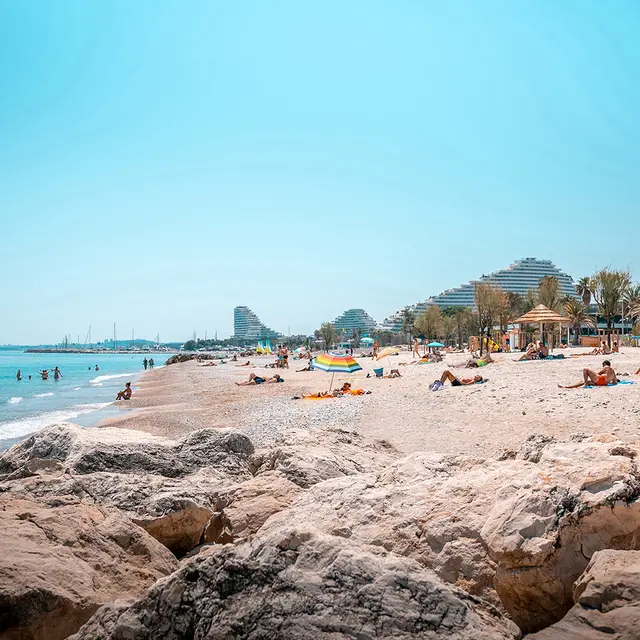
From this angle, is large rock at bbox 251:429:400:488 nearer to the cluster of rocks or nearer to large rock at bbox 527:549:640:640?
the cluster of rocks

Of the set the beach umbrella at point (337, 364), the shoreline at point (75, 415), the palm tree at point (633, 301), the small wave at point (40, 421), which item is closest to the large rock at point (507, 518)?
the small wave at point (40, 421)

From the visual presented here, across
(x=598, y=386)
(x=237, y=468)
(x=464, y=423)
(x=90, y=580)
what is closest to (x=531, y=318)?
(x=598, y=386)

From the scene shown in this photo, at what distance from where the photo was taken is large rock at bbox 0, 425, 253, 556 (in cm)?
523

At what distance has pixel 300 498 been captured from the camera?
A: 16.5 ft

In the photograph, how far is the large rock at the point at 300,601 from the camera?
2.75 meters

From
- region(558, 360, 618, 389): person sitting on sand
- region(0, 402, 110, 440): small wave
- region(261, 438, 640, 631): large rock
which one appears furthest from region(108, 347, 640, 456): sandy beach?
region(0, 402, 110, 440): small wave

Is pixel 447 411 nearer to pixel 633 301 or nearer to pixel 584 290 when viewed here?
pixel 633 301

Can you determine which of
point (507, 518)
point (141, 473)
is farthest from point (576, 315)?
point (507, 518)

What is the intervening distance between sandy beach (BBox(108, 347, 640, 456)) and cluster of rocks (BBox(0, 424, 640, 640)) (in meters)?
2.44

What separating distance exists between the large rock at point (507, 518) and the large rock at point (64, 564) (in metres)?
1.03

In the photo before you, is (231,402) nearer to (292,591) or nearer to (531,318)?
(531,318)

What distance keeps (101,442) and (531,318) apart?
32000 mm

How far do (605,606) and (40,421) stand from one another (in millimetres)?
26086

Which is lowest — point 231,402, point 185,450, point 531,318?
point 231,402
